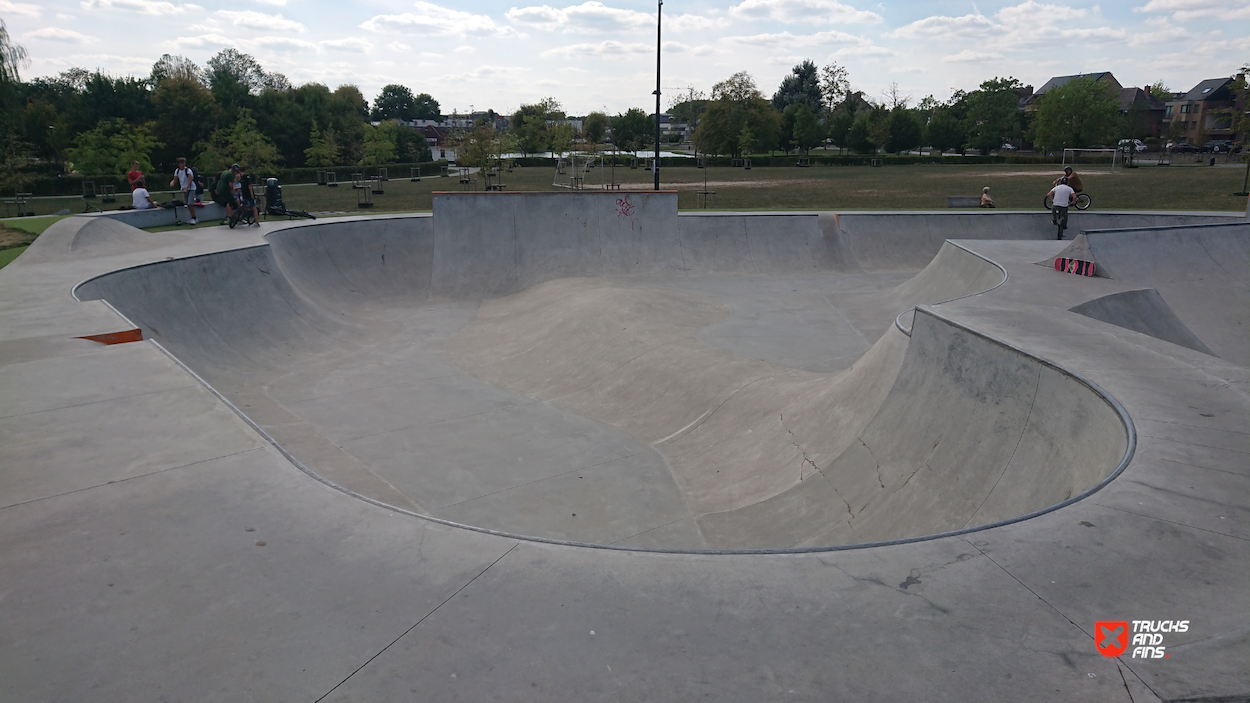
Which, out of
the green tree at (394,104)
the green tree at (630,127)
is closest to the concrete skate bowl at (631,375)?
the green tree at (630,127)

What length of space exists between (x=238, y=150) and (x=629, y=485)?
60.7 metres

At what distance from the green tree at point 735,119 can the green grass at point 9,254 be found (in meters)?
75.2

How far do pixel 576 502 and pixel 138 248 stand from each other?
494 inches

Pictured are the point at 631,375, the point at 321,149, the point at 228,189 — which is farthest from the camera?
the point at 321,149

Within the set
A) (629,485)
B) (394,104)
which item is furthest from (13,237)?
(394,104)

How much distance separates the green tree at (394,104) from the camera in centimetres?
17160

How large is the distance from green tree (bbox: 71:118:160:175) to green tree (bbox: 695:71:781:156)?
5452 centimetres

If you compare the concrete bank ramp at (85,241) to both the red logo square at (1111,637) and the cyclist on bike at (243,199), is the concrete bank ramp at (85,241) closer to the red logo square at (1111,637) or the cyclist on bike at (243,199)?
the cyclist on bike at (243,199)

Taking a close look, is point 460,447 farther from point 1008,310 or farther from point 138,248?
point 138,248

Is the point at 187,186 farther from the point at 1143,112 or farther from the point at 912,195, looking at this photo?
the point at 1143,112

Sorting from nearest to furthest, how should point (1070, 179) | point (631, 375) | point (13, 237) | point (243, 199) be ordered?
point (631, 375), point (13, 237), point (243, 199), point (1070, 179)

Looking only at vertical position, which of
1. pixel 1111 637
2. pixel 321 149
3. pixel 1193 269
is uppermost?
pixel 321 149

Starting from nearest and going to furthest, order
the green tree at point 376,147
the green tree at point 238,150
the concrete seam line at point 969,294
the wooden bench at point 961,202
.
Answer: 1. the concrete seam line at point 969,294
2. the wooden bench at point 961,202
3. the green tree at point 238,150
4. the green tree at point 376,147

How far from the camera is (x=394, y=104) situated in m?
172
